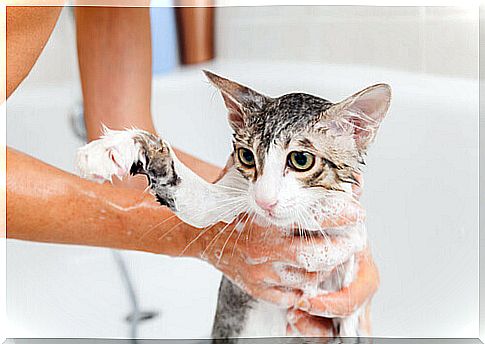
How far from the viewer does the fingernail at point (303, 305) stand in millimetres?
780

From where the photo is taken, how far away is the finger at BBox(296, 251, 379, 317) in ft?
2.56

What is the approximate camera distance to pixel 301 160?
73 cm

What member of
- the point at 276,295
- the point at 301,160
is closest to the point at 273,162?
the point at 301,160

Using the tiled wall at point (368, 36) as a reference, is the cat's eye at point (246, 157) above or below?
below

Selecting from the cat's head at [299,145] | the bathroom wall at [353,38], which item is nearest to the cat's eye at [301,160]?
the cat's head at [299,145]

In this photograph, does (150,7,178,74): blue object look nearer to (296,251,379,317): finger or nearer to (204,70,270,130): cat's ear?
(204,70,270,130): cat's ear

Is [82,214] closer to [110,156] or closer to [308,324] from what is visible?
[110,156]

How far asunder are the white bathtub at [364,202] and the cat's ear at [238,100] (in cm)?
1

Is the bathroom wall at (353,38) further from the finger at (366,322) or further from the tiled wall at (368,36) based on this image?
the finger at (366,322)

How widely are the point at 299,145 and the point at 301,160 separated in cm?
2

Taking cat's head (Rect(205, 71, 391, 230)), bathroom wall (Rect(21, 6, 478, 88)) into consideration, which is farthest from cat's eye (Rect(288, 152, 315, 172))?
bathroom wall (Rect(21, 6, 478, 88))

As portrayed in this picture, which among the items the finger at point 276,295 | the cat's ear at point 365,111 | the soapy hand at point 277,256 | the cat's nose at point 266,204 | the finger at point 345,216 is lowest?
the finger at point 276,295

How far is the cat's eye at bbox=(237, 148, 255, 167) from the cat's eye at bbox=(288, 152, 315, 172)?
0.04 meters

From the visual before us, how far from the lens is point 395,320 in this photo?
803mm
